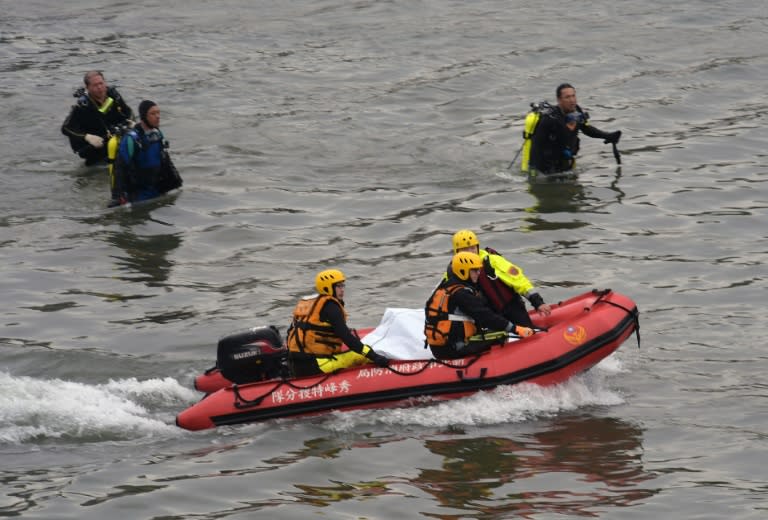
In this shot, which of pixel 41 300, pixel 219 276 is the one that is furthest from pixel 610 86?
pixel 41 300

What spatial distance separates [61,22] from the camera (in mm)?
26391

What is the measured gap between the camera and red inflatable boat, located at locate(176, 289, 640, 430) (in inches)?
406

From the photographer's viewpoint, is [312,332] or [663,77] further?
[663,77]

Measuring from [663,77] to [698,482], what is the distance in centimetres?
1394

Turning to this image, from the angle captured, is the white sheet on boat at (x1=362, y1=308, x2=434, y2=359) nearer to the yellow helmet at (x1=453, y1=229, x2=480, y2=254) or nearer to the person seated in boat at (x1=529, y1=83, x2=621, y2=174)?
the yellow helmet at (x1=453, y1=229, x2=480, y2=254)

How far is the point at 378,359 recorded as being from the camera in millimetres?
10453

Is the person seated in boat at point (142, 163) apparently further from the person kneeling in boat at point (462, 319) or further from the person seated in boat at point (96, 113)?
the person kneeling in boat at point (462, 319)

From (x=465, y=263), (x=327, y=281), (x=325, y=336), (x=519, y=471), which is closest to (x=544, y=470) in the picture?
(x=519, y=471)

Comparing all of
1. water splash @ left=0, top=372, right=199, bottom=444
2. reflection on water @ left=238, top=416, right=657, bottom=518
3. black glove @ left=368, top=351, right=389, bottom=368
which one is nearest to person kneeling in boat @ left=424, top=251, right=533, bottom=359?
black glove @ left=368, top=351, right=389, bottom=368

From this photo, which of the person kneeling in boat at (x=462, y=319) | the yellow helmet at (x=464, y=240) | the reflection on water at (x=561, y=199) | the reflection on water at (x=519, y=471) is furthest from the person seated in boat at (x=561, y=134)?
the reflection on water at (x=519, y=471)

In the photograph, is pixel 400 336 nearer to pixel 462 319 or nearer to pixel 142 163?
pixel 462 319

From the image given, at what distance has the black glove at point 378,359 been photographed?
10.4 metres

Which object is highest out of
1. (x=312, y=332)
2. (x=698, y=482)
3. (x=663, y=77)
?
(x=663, y=77)

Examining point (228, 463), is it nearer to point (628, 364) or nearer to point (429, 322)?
point (429, 322)
